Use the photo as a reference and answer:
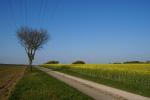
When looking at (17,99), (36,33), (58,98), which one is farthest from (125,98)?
(36,33)

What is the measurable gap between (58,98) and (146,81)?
36.8 feet

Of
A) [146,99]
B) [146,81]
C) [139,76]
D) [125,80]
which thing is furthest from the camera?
[125,80]

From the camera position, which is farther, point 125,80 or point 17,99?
point 125,80

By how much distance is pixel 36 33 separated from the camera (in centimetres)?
5978

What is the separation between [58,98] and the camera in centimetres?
1509

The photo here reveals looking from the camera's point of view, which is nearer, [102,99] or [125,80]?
[102,99]

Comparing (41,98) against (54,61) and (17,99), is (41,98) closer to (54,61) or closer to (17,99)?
(17,99)

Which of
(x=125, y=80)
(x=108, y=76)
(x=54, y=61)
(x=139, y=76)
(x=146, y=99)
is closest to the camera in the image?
(x=146, y=99)

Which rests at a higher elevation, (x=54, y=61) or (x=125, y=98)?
(x=54, y=61)

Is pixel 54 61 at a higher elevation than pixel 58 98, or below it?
higher

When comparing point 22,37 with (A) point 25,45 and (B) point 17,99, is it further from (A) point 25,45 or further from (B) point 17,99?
(B) point 17,99

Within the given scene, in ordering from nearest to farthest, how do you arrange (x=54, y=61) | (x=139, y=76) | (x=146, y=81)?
(x=146, y=81) < (x=139, y=76) < (x=54, y=61)

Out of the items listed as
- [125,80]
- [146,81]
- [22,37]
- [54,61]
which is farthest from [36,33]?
[54,61]

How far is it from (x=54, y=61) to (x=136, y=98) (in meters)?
152
